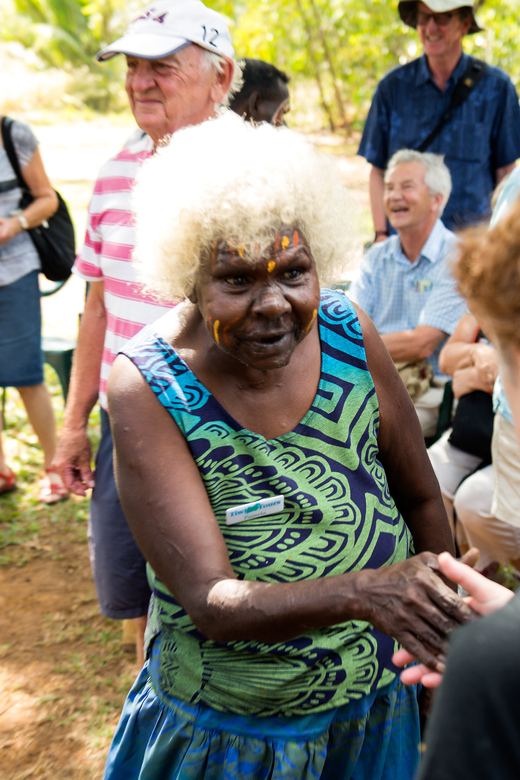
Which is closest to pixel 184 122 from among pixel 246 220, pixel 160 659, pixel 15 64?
pixel 246 220

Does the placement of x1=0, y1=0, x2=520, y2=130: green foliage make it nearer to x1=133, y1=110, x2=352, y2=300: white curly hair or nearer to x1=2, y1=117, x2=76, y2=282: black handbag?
x1=2, y1=117, x2=76, y2=282: black handbag

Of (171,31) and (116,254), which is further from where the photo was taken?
(116,254)

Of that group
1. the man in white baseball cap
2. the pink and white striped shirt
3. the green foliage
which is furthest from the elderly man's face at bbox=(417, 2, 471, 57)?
the pink and white striped shirt

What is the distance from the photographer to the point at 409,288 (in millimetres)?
3959

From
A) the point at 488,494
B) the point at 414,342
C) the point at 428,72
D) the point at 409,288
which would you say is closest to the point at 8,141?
the point at 409,288

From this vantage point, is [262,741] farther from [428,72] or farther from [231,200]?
[428,72]

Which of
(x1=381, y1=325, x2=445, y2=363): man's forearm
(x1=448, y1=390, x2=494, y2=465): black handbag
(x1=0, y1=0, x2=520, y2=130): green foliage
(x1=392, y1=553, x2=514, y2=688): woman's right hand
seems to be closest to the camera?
(x1=392, y1=553, x2=514, y2=688): woman's right hand

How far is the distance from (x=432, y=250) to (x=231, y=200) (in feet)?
8.73

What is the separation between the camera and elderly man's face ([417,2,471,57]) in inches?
177

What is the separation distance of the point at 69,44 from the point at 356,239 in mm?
24763

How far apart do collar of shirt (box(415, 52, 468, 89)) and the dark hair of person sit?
1.66 metres

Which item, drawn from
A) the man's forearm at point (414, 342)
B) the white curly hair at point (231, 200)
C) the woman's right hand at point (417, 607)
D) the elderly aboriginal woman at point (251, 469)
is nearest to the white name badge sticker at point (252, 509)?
the elderly aboriginal woman at point (251, 469)

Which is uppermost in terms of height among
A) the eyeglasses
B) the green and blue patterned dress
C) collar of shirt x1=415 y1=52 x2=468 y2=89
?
the eyeglasses

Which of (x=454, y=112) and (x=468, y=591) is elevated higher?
(x=454, y=112)
